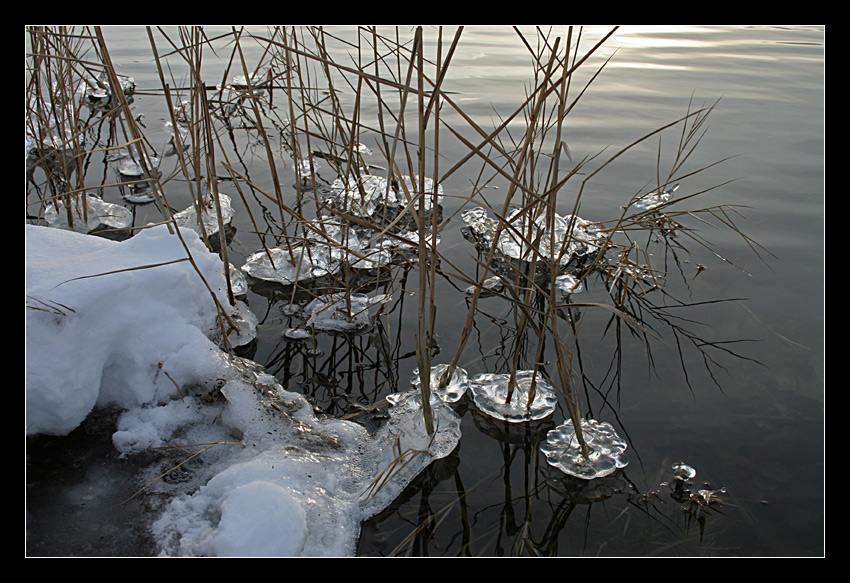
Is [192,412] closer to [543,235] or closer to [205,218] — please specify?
[205,218]

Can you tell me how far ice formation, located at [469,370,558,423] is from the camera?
1.87m

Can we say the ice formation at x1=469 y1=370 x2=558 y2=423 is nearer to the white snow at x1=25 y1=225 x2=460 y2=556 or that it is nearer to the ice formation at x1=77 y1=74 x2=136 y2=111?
the white snow at x1=25 y1=225 x2=460 y2=556

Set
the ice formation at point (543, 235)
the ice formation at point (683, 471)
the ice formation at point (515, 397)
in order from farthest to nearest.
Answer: the ice formation at point (543, 235) < the ice formation at point (515, 397) < the ice formation at point (683, 471)

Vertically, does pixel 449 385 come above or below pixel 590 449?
above

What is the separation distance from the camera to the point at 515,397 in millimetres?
1913

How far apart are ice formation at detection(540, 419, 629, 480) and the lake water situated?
1.4 inches

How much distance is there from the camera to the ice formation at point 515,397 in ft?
6.13

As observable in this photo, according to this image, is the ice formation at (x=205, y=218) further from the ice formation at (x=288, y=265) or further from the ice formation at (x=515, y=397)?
the ice formation at (x=515, y=397)

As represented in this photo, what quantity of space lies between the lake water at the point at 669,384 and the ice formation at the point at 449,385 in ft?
0.26

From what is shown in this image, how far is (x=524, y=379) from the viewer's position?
1.99 meters

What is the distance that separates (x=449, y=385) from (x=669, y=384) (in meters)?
0.74

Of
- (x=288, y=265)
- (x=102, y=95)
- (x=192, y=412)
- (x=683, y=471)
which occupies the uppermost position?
(x=102, y=95)

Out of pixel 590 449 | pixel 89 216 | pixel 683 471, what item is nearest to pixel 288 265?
pixel 89 216

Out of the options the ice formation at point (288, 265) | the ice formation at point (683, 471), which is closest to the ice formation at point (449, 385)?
the ice formation at point (683, 471)
